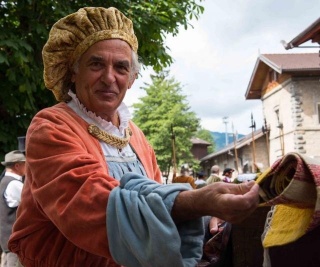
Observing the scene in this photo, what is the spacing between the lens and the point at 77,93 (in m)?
1.88

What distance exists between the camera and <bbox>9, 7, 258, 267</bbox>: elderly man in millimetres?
1152

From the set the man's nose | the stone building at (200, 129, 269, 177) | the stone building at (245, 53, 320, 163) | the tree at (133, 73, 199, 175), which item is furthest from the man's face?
the tree at (133, 73, 199, 175)

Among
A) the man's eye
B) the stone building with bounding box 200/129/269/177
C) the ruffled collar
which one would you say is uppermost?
the stone building with bounding box 200/129/269/177

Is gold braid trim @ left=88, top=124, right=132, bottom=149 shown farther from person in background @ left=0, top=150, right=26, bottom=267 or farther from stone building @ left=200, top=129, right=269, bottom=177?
stone building @ left=200, top=129, right=269, bottom=177

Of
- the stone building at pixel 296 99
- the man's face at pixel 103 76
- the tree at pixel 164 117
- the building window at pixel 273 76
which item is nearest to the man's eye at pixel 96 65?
the man's face at pixel 103 76

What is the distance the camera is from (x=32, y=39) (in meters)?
7.18

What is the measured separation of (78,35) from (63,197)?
2.18ft

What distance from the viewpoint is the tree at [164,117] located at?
122ft

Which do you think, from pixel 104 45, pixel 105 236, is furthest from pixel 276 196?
pixel 104 45

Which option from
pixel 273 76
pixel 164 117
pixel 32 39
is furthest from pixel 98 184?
pixel 164 117

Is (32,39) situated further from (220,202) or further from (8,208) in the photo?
(220,202)

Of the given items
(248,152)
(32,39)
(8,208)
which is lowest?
(8,208)

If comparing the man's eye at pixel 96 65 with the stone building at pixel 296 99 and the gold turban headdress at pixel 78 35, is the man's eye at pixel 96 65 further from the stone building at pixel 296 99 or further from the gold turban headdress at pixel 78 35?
the stone building at pixel 296 99

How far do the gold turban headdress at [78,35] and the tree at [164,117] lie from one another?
3478 cm
